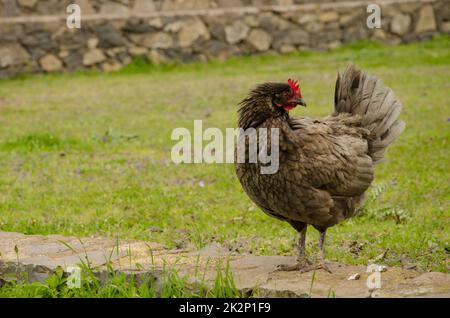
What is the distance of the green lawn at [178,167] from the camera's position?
698 centimetres

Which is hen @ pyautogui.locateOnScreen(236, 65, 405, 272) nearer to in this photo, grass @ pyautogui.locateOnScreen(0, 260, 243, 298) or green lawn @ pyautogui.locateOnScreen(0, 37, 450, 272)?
grass @ pyautogui.locateOnScreen(0, 260, 243, 298)

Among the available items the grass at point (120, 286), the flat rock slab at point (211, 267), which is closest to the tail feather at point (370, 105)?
the flat rock slab at point (211, 267)

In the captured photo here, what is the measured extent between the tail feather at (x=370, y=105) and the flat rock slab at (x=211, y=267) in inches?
50.3

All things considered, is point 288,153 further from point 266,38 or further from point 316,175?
point 266,38

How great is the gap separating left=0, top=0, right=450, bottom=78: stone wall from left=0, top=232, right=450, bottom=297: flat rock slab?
12.0 metres

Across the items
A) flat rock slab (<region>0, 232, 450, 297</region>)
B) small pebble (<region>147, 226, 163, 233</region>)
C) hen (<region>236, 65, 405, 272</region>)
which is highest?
hen (<region>236, 65, 405, 272</region>)

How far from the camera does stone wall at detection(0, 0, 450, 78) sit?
17.5 metres

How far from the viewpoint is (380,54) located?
691 inches

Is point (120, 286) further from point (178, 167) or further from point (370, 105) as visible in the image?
A: point (178, 167)

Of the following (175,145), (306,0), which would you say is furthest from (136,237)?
(306,0)

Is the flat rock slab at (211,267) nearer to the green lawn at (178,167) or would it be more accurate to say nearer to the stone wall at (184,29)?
the green lawn at (178,167)

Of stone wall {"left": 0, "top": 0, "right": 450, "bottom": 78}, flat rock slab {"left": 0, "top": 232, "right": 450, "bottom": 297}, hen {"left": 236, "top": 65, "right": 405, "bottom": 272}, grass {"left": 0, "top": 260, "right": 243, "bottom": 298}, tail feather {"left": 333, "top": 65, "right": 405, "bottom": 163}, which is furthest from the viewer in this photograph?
stone wall {"left": 0, "top": 0, "right": 450, "bottom": 78}

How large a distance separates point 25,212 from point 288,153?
3.76 m

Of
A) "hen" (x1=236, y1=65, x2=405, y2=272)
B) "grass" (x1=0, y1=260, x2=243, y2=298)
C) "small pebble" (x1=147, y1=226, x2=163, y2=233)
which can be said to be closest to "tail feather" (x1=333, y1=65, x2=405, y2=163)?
"hen" (x1=236, y1=65, x2=405, y2=272)
